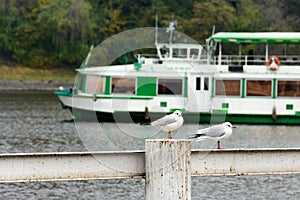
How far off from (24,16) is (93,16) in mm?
5569

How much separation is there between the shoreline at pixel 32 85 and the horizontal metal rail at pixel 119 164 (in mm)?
61182

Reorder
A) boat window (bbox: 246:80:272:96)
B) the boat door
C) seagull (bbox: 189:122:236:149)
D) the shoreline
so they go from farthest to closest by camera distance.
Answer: the shoreline
boat window (bbox: 246:80:272:96)
the boat door
seagull (bbox: 189:122:236:149)

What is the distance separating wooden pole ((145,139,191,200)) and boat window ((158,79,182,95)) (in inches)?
1090

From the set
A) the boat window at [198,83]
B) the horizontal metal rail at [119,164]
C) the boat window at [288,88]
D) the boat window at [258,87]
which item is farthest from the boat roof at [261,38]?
the horizontal metal rail at [119,164]

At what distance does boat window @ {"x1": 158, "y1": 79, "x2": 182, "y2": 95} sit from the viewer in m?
38.8

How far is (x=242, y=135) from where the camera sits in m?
33.5

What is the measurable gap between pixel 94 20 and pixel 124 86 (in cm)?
4156

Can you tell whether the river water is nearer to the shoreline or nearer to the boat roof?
the boat roof

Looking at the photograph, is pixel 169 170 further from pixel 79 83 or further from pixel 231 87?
pixel 79 83

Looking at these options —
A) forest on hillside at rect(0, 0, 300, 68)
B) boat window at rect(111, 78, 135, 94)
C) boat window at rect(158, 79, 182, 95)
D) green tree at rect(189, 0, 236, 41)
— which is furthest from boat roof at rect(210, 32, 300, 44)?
forest on hillside at rect(0, 0, 300, 68)

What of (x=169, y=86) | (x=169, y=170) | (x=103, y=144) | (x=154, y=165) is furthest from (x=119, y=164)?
(x=169, y=86)

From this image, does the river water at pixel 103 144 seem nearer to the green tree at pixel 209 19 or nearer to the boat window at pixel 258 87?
the boat window at pixel 258 87

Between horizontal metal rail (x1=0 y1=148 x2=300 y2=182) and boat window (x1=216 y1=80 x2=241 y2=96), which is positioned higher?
horizontal metal rail (x1=0 y1=148 x2=300 y2=182)

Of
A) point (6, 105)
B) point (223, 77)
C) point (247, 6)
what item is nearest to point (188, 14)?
point (247, 6)
